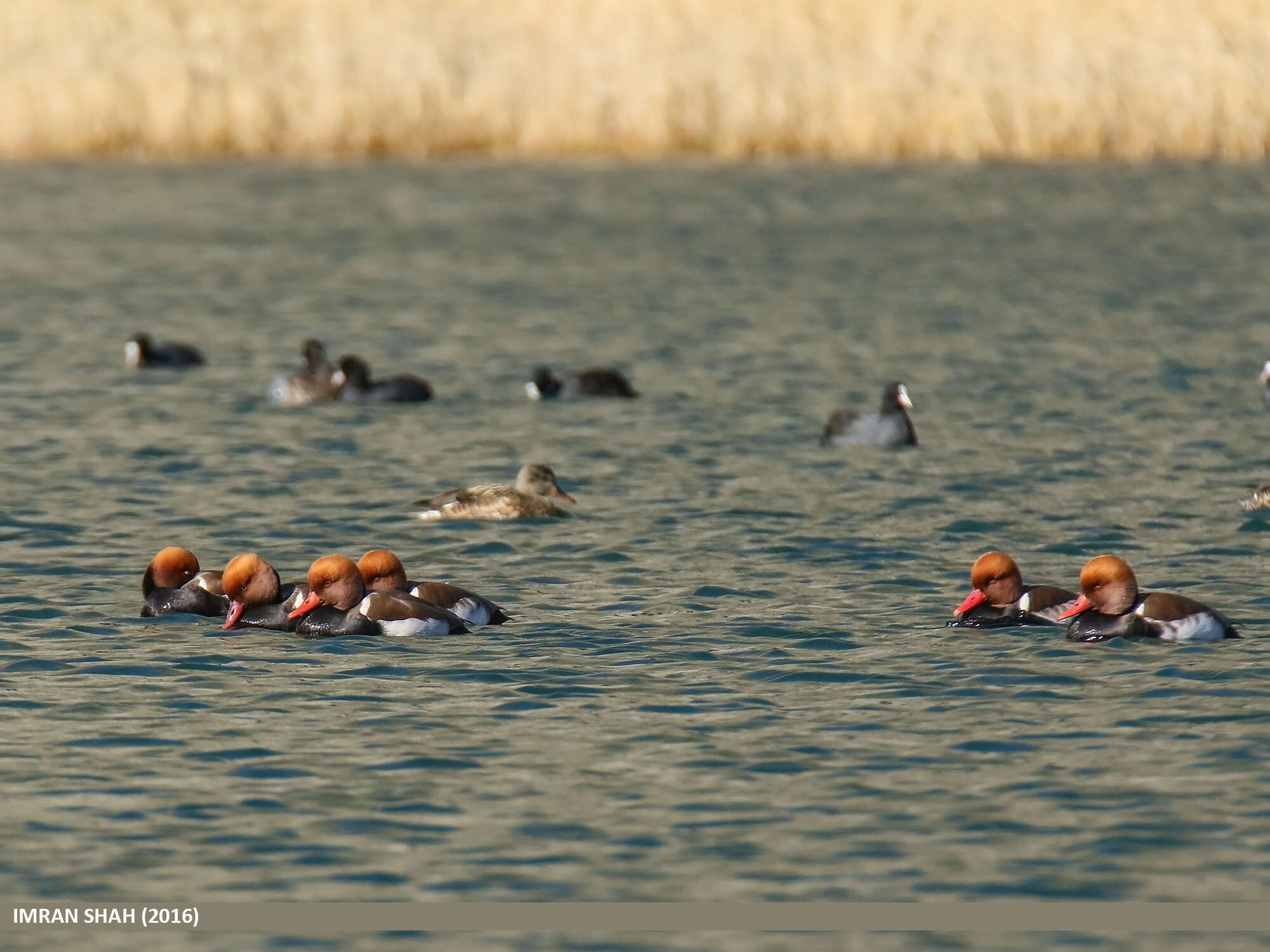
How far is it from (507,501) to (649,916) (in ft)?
27.0

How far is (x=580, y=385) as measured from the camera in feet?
72.0

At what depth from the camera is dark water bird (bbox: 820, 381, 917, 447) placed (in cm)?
1911

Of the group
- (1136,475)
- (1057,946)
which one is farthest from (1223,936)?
(1136,475)

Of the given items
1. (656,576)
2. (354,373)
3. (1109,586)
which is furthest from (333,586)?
(354,373)

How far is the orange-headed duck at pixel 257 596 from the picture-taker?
1266 cm

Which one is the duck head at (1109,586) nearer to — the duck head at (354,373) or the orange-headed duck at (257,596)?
the orange-headed duck at (257,596)

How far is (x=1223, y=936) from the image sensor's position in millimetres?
8008

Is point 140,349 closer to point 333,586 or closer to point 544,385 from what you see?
point 544,385

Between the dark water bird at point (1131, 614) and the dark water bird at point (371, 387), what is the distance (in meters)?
10.7

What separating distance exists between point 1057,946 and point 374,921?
8.41 feet

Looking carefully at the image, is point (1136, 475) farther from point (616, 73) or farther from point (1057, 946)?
point (616, 73)

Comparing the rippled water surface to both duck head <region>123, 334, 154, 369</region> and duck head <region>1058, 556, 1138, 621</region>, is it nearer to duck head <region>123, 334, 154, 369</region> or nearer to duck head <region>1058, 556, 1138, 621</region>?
duck head <region>1058, 556, 1138, 621</region>

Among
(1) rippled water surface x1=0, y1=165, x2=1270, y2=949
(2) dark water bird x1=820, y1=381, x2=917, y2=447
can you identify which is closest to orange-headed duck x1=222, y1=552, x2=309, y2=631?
(1) rippled water surface x1=0, y1=165, x2=1270, y2=949

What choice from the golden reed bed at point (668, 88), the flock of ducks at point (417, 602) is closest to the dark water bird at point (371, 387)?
the flock of ducks at point (417, 602)
